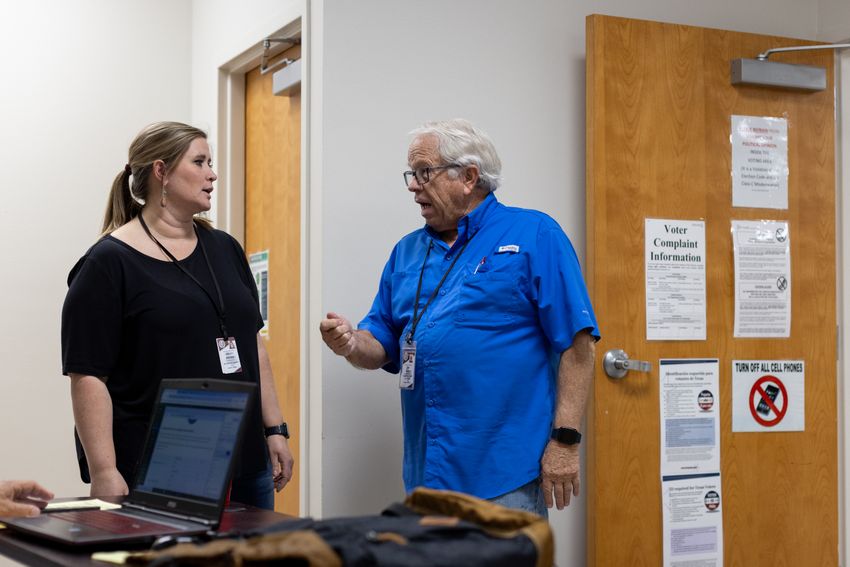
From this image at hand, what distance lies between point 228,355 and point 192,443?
75cm

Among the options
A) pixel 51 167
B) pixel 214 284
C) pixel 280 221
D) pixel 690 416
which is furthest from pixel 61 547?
pixel 51 167

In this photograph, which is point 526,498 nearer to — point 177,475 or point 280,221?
point 177,475

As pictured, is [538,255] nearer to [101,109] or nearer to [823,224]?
[823,224]

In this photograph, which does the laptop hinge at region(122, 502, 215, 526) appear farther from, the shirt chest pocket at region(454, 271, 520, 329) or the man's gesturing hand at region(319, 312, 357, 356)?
the shirt chest pocket at region(454, 271, 520, 329)

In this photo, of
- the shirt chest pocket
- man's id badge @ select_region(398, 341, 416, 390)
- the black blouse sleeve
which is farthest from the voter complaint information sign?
the black blouse sleeve

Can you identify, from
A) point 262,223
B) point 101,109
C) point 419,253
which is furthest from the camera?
point 101,109

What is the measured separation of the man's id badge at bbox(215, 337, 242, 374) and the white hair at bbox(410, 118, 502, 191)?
0.73 meters

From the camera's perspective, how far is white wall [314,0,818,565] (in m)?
3.10

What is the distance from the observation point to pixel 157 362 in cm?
237

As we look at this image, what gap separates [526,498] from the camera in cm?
255

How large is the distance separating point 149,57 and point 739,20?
7.90 ft

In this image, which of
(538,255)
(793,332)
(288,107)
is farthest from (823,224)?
(288,107)

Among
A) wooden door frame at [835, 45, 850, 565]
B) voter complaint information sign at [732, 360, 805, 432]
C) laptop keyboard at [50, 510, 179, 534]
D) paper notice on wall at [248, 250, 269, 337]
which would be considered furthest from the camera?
paper notice on wall at [248, 250, 269, 337]

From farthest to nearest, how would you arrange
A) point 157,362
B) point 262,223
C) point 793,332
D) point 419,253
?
point 262,223
point 793,332
point 419,253
point 157,362
